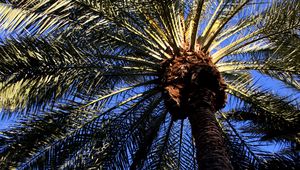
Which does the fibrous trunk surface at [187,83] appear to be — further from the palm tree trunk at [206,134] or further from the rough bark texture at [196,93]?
the palm tree trunk at [206,134]

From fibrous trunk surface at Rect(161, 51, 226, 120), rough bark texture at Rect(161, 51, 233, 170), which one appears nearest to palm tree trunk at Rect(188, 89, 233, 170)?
rough bark texture at Rect(161, 51, 233, 170)

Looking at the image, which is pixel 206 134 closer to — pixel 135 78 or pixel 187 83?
A: pixel 187 83

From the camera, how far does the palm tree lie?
6859mm

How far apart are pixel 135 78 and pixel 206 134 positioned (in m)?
3.41

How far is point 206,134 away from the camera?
600 cm

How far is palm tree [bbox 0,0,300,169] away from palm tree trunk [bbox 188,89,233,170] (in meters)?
0.02

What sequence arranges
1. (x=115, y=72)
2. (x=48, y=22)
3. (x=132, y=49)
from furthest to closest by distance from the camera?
(x=132, y=49)
(x=115, y=72)
(x=48, y=22)

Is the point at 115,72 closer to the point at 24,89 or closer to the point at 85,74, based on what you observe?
the point at 85,74

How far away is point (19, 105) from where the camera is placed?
299 inches

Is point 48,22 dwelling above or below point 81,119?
above

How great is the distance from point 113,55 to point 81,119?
4.39 ft

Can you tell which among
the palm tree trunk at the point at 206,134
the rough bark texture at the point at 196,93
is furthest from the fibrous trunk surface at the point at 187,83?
the palm tree trunk at the point at 206,134

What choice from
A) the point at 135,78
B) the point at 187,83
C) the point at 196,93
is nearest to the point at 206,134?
the point at 196,93

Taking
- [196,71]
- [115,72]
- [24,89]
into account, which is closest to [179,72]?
[196,71]
